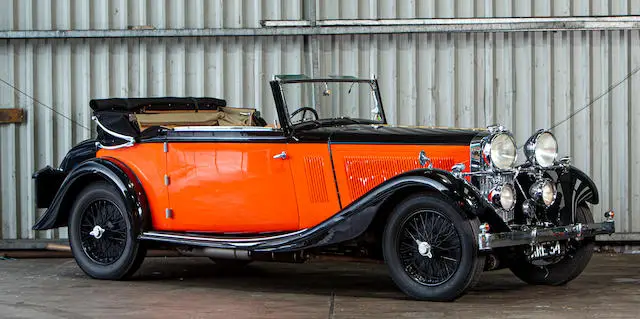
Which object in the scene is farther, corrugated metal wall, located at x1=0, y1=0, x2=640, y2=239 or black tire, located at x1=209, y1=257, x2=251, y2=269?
corrugated metal wall, located at x1=0, y1=0, x2=640, y2=239

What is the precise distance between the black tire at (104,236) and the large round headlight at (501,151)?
277 centimetres

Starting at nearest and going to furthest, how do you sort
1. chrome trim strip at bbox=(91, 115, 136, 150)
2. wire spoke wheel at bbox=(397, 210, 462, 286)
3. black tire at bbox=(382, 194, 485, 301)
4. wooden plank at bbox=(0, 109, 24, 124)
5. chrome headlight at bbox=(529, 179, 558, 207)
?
black tire at bbox=(382, 194, 485, 301)
wire spoke wheel at bbox=(397, 210, 462, 286)
chrome headlight at bbox=(529, 179, 558, 207)
chrome trim strip at bbox=(91, 115, 136, 150)
wooden plank at bbox=(0, 109, 24, 124)

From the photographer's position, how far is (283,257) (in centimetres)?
731

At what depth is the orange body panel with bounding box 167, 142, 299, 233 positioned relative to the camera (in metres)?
7.43

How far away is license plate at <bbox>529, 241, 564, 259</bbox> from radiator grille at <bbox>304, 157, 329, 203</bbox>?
4.70 ft

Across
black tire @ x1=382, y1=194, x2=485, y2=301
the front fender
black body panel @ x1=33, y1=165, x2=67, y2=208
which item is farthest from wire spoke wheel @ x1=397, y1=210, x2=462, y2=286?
black body panel @ x1=33, y1=165, x2=67, y2=208

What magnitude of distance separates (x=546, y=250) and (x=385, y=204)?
117 centimetres

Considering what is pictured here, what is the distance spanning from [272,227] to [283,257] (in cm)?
27

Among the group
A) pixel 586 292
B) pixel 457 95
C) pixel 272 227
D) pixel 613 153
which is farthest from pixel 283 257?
pixel 613 153

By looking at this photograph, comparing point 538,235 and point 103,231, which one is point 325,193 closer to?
point 538,235

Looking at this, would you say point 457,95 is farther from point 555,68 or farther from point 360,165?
point 360,165

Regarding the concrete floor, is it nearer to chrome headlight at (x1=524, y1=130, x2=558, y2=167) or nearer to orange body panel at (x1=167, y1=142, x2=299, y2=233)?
orange body panel at (x1=167, y1=142, x2=299, y2=233)

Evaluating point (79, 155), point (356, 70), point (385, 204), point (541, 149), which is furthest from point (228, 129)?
point (356, 70)

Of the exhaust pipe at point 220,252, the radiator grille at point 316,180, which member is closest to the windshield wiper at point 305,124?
the radiator grille at point 316,180
